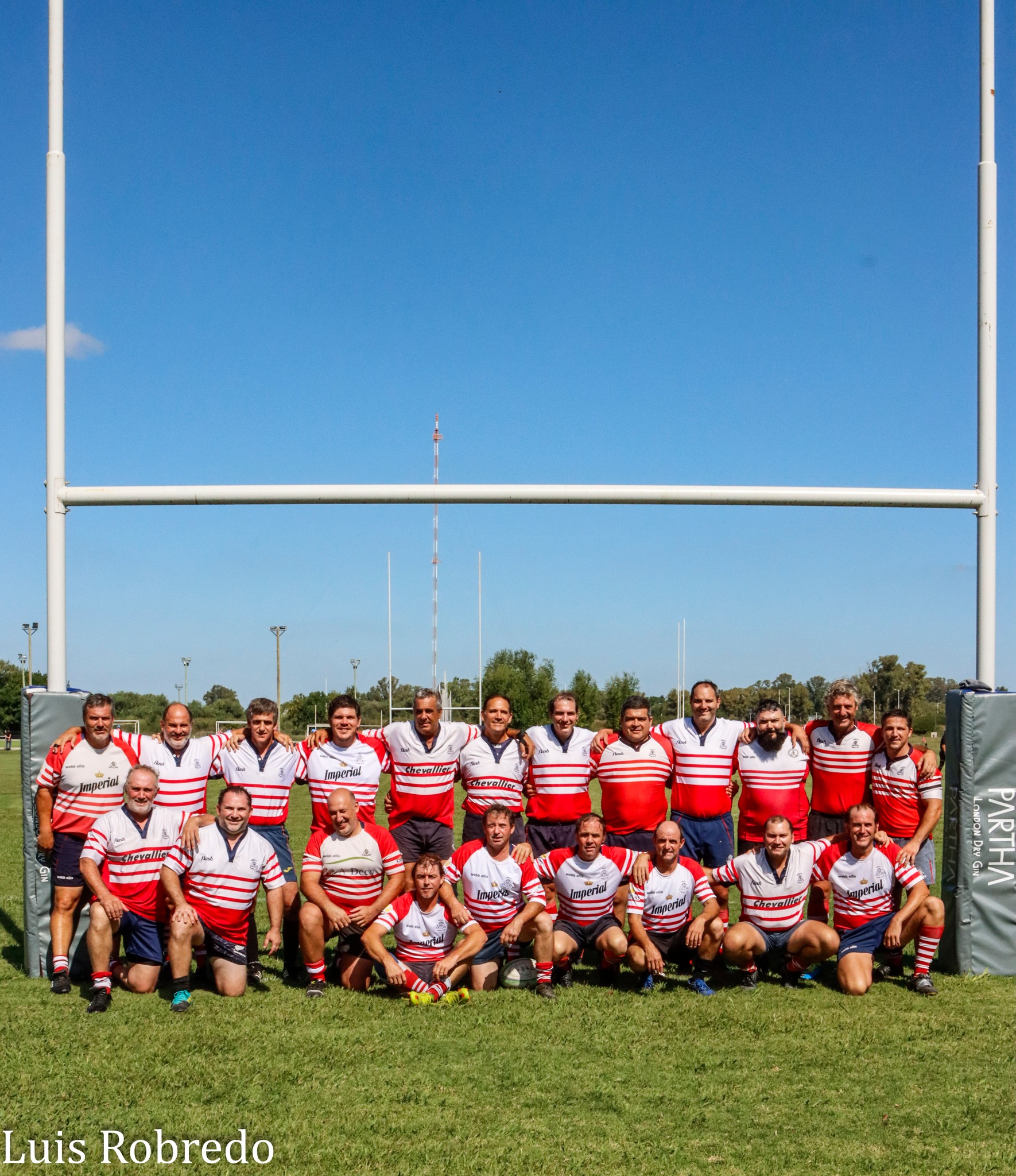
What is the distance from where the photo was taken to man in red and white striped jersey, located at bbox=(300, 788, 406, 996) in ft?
17.3

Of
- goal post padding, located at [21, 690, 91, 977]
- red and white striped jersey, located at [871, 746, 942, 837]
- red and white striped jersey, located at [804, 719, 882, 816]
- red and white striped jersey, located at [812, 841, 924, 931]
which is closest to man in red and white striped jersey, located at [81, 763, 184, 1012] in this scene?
goal post padding, located at [21, 690, 91, 977]

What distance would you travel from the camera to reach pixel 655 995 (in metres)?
5.16

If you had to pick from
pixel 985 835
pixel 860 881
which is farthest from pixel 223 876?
pixel 985 835

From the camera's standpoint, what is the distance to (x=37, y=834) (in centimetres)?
559

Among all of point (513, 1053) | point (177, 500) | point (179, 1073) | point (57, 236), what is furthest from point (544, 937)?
point (57, 236)

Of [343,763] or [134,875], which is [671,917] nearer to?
[343,763]

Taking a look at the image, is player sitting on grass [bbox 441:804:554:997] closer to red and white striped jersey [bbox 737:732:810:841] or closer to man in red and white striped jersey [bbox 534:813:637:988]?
man in red and white striped jersey [bbox 534:813:637:988]

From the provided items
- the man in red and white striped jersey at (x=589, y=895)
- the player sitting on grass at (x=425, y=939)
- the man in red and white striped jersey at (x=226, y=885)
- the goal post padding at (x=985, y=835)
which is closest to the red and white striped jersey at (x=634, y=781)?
the man in red and white striped jersey at (x=589, y=895)

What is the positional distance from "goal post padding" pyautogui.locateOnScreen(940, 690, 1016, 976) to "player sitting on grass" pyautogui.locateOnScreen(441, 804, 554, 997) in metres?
2.25

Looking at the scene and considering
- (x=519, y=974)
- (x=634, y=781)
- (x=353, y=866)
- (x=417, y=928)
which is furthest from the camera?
(x=634, y=781)

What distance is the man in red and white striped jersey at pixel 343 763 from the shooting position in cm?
568

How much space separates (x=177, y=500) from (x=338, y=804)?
1941 millimetres

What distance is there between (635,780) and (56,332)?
3972 millimetres

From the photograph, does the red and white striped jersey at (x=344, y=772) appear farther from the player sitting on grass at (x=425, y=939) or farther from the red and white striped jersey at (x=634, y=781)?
the red and white striped jersey at (x=634, y=781)
